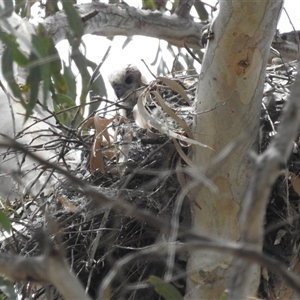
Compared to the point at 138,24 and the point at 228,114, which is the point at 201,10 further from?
the point at 228,114

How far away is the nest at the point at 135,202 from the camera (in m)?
1.98

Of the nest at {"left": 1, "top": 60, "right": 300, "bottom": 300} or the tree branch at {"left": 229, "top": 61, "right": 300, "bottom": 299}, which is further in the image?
the nest at {"left": 1, "top": 60, "right": 300, "bottom": 300}

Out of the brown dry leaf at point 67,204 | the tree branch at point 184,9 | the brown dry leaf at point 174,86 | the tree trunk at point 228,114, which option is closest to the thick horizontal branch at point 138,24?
the tree branch at point 184,9

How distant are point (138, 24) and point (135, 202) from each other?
159 cm

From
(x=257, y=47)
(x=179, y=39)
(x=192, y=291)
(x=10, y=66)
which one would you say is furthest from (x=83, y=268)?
(x=179, y=39)

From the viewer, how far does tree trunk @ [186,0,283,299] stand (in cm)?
174

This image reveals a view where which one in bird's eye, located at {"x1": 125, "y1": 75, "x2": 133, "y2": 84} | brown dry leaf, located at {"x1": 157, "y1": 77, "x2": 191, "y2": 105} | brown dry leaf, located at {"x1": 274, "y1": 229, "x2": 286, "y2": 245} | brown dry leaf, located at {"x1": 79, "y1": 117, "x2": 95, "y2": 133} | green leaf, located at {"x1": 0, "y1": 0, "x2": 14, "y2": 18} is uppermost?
green leaf, located at {"x1": 0, "y1": 0, "x2": 14, "y2": 18}

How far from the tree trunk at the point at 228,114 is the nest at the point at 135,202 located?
72 millimetres

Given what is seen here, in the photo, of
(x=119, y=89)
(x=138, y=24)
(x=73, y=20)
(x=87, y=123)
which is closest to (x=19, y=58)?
(x=73, y=20)

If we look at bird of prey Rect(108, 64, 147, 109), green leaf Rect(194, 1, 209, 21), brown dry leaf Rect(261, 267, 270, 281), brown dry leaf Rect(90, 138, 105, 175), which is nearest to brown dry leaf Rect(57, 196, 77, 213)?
brown dry leaf Rect(90, 138, 105, 175)

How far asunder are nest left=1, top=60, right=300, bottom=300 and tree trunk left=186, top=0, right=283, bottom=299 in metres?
0.07

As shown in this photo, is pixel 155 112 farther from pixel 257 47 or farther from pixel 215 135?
pixel 257 47

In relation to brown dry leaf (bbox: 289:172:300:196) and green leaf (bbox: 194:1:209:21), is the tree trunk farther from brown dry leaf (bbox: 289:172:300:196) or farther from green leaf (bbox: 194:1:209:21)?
green leaf (bbox: 194:1:209:21)

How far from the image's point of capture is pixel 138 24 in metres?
3.40
